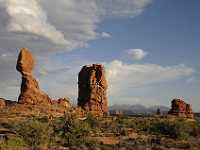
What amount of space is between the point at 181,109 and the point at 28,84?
27.7m

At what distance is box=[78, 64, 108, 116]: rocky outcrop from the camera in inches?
2682

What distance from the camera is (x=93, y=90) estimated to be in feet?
225

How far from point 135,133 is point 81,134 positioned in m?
10.4

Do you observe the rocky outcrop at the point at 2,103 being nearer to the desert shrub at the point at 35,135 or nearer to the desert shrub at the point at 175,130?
the desert shrub at the point at 175,130

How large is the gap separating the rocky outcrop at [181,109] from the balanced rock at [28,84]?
23135 mm

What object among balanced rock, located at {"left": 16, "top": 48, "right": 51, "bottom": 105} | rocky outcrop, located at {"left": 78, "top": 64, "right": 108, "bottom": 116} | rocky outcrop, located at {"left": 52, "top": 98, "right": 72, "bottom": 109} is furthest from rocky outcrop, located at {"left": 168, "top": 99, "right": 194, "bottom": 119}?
balanced rock, located at {"left": 16, "top": 48, "right": 51, "bottom": 105}

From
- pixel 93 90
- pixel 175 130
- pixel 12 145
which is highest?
pixel 93 90

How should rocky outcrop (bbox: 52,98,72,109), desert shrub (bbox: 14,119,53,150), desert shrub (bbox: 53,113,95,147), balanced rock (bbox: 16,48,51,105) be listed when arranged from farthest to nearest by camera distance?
rocky outcrop (bbox: 52,98,72,109) → balanced rock (bbox: 16,48,51,105) → desert shrub (bbox: 53,113,95,147) → desert shrub (bbox: 14,119,53,150)

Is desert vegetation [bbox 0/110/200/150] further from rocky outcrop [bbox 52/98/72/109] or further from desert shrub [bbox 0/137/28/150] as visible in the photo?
rocky outcrop [bbox 52/98/72/109]

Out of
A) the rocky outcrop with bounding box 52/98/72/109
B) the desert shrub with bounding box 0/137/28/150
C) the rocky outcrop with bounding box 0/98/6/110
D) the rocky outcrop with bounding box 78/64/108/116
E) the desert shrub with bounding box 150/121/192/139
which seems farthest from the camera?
the rocky outcrop with bounding box 78/64/108/116

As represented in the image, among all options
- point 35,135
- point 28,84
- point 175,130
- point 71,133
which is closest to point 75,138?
point 71,133

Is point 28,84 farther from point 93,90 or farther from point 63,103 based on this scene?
point 93,90

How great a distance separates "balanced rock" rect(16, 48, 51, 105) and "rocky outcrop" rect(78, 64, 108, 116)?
871 centimetres

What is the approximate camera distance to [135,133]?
42250 mm
